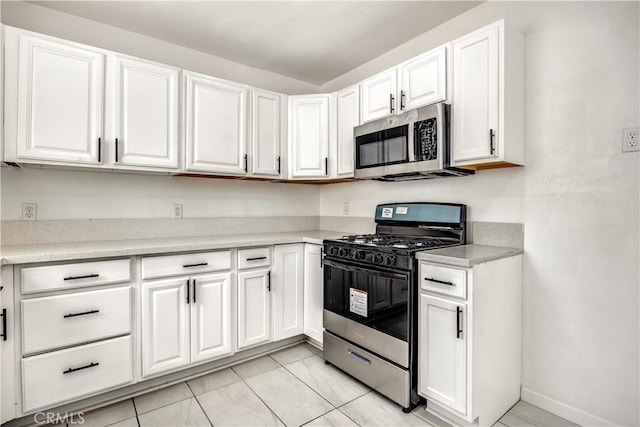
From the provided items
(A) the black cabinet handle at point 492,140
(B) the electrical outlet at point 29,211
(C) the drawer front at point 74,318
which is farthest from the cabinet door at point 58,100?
(A) the black cabinet handle at point 492,140

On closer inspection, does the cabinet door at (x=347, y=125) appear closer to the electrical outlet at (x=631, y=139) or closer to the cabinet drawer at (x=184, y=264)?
the cabinet drawer at (x=184, y=264)

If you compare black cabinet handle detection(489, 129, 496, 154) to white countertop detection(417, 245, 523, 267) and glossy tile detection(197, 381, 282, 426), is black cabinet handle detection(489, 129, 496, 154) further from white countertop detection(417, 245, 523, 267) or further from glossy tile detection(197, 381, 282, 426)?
glossy tile detection(197, 381, 282, 426)

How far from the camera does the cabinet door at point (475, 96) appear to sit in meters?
1.84

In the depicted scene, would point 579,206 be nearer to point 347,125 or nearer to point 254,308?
point 347,125

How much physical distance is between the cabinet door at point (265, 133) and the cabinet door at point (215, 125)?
88 millimetres

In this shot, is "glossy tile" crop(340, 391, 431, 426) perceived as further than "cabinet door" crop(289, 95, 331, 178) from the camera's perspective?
No

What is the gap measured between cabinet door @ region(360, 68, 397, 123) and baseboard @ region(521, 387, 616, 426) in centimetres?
197

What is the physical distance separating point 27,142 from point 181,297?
1.24 metres

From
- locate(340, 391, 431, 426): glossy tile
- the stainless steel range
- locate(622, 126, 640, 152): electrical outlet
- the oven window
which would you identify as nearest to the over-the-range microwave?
the oven window

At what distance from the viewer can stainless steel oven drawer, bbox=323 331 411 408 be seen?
6.21ft

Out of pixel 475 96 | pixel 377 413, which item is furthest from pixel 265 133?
pixel 377 413

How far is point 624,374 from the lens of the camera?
65.0 inches

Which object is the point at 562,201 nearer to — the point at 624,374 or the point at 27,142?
the point at 624,374

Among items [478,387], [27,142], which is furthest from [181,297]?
[478,387]
